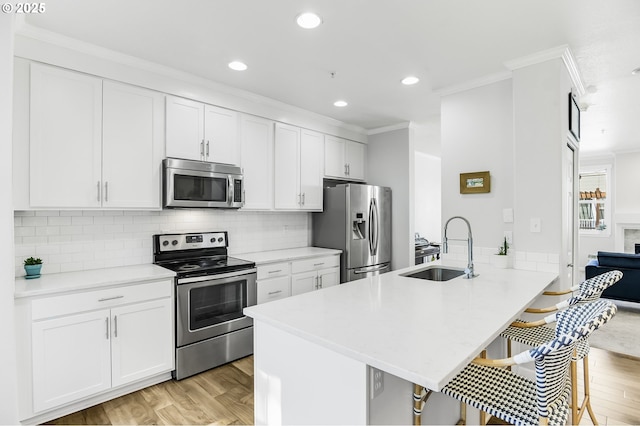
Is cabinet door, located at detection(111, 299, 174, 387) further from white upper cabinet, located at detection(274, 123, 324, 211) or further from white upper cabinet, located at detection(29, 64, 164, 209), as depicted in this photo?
white upper cabinet, located at detection(274, 123, 324, 211)

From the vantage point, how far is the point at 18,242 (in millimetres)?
2439

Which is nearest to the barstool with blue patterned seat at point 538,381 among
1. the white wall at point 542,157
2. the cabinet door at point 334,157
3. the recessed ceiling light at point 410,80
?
the white wall at point 542,157

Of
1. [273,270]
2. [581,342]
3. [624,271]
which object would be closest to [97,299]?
[273,270]

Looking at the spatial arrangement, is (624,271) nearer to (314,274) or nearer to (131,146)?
(314,274)

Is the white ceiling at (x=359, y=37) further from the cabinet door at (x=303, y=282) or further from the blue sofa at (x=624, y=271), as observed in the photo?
the blue sofa at (x=624, y=271)

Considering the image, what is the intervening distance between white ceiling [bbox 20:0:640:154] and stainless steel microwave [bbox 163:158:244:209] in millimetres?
821

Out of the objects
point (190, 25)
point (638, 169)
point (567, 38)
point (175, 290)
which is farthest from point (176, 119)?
point (638, 169)

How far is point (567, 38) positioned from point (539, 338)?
6.74 feet

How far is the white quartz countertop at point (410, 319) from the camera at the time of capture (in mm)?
1136

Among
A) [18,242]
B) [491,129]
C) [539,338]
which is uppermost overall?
[491,129]

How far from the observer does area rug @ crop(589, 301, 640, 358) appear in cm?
334

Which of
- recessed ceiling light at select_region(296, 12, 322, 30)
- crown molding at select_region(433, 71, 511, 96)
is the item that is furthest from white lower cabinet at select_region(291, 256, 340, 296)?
recessed ceiling light at select_region(296, 12, 322, 30)

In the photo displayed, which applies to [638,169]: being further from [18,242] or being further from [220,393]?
[18,242]

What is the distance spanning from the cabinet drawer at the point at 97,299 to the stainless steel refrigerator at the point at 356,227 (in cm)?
208
